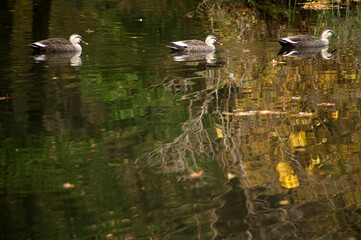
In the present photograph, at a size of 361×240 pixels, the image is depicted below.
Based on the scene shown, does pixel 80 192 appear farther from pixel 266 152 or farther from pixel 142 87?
pixel 142 87

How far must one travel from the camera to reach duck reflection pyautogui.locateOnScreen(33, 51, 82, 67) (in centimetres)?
1270

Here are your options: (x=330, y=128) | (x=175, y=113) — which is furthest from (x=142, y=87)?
(x=330, y=128)

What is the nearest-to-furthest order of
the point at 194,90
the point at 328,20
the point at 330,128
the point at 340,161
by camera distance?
the point at 340,161 → the point at 330,128 → the point at 194,90 → the point at 328,20

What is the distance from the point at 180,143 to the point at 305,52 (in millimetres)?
8265

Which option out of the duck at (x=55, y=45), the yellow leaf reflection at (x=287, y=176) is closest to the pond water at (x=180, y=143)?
the yellow leaf reflection at (x=287, y=176)

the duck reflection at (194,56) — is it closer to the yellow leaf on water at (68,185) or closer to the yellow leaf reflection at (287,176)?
the yellow leaf reflection at (287,176)

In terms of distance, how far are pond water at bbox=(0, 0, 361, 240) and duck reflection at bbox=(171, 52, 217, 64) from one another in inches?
2.8

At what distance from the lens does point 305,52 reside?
1441 centimetres

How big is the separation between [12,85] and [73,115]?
2553 mm

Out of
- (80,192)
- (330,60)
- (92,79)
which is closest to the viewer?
(80,192)

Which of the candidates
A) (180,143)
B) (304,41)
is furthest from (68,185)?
(304,41)

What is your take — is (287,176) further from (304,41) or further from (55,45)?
(304,41)

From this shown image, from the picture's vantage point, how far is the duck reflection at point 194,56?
1309 cm

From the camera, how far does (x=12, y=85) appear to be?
10.2 meters
